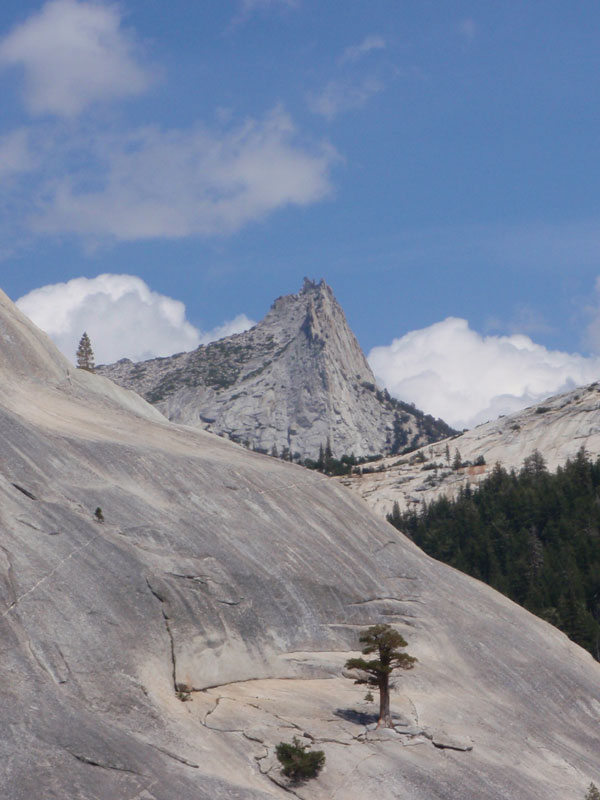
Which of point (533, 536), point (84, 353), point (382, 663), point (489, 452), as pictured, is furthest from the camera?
point (489, 452)

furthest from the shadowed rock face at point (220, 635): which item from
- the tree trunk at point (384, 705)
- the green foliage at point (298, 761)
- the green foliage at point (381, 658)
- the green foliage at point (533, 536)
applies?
the green foliage at point (533, 536)

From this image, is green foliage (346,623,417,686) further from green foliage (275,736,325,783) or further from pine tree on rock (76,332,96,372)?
pine tree on rock (76,332,96,372)

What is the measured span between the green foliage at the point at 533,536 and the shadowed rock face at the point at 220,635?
48142 mm

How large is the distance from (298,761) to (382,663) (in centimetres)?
669

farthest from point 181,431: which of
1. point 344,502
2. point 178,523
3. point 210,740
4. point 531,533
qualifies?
point 531,533

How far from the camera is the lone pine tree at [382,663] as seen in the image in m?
33.7

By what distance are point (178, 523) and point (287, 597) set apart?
5.54 m

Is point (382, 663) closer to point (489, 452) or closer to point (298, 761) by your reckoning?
point (298, 761)

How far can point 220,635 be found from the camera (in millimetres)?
34562

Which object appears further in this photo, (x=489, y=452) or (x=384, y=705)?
(x=489, y=452)

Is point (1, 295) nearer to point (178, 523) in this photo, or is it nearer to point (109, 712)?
point (178, 523)

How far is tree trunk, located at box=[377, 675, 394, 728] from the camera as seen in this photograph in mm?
33375

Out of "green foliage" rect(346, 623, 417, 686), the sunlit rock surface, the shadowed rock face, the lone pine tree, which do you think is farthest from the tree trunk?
the sunlit rock surface

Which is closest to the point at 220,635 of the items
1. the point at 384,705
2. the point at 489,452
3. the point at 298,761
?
the point at 384,705
